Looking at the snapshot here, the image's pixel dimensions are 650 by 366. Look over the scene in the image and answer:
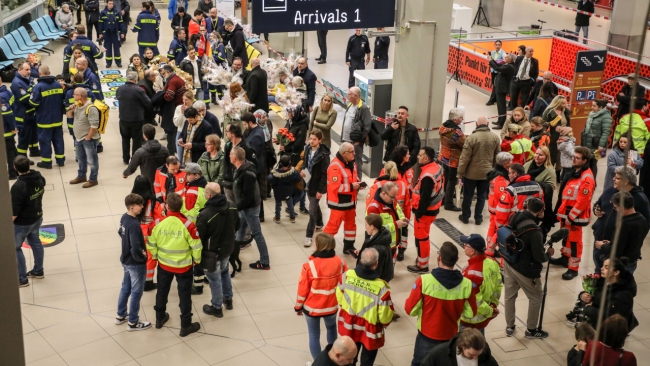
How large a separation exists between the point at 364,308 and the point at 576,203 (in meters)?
3.51

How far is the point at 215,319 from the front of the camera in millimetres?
7410

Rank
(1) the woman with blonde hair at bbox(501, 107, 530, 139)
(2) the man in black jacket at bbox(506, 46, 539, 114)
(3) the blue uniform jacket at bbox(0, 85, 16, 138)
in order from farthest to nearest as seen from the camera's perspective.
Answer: (2) the man in black jacket at bbox(506, 46, 539, 114) < (3) the blue uniform jacket at bbox(0, 85, 16, 138) < (1) the woman with blonde hair at bbox(501, 107, 530, 139)

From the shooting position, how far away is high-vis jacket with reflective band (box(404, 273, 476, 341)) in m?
5.59

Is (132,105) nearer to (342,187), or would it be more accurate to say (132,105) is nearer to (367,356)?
(342,187)

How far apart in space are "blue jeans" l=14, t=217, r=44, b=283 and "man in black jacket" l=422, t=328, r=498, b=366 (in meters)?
4.69

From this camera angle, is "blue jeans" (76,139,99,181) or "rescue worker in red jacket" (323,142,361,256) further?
"blue jeans" (76,139,99,181)

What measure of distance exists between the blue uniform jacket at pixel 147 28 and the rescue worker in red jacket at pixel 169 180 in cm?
935

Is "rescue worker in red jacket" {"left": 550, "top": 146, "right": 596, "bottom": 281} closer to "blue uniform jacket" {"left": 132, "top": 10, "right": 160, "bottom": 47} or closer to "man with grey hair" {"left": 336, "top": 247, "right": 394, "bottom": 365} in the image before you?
"man with grey hair" {"left": 336, "top": 247, "right": 394, "bottom": 365}

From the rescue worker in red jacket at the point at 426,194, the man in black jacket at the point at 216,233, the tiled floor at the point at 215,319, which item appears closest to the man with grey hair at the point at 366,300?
the tiled floor at the point at 215,319

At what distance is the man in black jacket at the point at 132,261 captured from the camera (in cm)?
668

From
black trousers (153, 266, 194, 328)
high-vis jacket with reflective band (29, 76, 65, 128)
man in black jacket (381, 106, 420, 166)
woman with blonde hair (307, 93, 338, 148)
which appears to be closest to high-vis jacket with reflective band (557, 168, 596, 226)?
man in black jacket (381, 106, 420, 166)

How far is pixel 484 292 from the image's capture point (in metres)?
5.99

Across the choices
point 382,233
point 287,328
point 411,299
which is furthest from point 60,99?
point 411,299

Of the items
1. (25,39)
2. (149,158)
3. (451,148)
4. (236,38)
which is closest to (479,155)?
(451,148)
